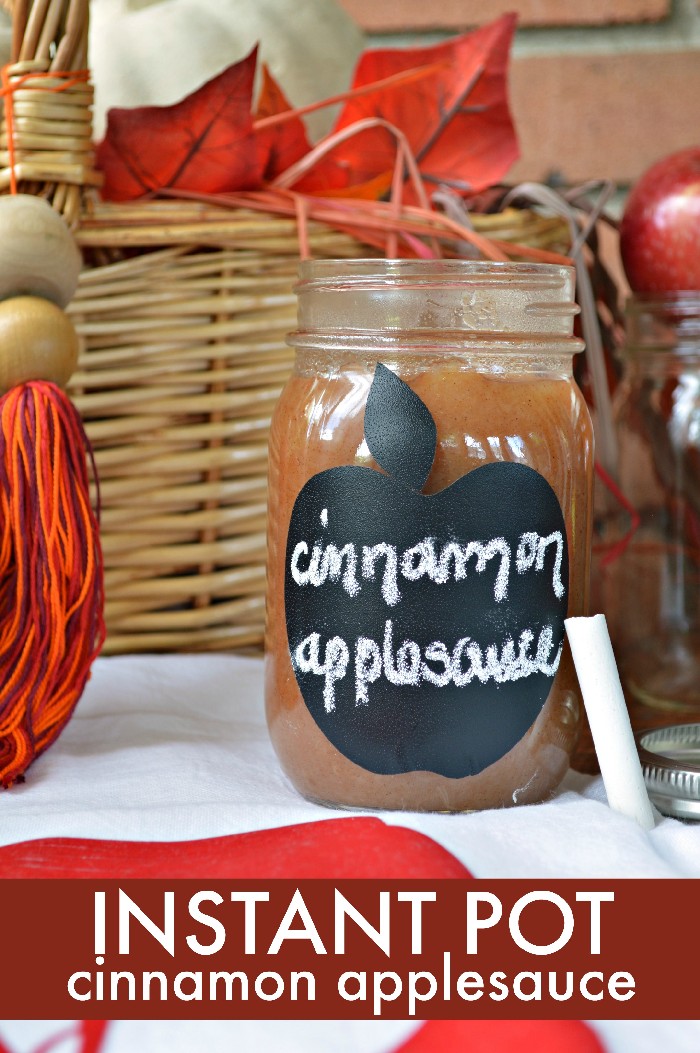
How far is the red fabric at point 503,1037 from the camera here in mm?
309

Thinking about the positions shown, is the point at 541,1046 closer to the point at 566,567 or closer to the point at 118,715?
the point at 566,567

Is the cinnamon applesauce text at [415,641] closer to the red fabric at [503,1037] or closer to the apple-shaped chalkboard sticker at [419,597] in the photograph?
the apple-shaped chalkboard sticker at [419,597]

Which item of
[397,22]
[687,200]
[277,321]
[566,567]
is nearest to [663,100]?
[397,22]

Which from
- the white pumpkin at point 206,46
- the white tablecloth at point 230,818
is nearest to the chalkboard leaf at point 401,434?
the white tablecloth at point 230,818

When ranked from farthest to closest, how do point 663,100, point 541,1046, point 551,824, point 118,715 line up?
point 663,100 < point 118,715 < point 551,824 < point 541,1046

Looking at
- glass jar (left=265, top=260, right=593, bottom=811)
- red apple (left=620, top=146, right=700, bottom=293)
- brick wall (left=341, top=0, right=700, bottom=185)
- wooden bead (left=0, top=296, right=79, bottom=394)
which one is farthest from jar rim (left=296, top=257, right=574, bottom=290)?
brick wall (left=341, top=0, right=700, bottom=185)

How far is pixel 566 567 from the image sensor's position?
0.45 meters

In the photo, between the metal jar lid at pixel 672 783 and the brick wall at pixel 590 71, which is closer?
the metal jar lid at pixel 672 783

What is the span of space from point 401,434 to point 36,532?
0.17 metres

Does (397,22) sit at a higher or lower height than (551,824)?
higher

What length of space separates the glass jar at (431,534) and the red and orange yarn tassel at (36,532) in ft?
0.33

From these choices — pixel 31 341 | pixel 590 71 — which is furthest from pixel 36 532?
pixel 590 71

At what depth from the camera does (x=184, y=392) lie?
2.07 feet

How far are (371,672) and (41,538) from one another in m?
0.16
